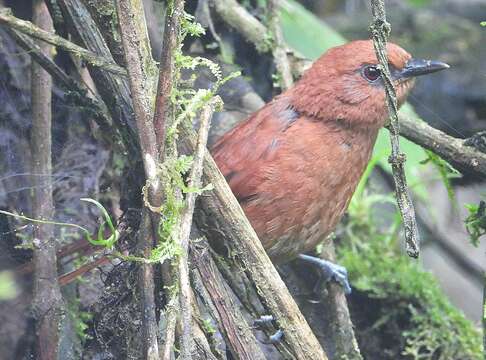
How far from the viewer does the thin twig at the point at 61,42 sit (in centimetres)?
235

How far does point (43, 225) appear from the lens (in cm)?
266

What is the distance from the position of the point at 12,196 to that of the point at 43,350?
0.54 m

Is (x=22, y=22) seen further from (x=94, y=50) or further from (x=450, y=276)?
(x=450, y=276)

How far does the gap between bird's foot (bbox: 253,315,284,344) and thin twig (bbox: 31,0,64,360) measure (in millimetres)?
658

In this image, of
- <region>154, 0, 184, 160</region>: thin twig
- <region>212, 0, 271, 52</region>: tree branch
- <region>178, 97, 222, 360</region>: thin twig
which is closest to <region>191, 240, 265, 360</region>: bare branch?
<region>178, 97, 222, 360</region>: thin twig

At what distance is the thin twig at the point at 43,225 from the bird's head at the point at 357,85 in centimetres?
110

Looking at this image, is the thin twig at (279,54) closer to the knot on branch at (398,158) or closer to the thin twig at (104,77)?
the thin twig at (104,77)

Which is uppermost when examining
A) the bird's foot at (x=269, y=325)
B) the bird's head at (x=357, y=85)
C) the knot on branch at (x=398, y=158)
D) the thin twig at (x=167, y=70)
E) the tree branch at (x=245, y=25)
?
the tree branch at (x=245, y=25)

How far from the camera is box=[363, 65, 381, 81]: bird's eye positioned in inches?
131

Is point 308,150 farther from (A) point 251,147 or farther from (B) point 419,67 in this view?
(B) point 419,67

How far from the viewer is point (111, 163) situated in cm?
323

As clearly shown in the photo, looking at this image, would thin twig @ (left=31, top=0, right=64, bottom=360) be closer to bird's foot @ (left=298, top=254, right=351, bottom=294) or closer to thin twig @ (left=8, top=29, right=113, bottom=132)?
thin twig @ (left=8, top=29, right=113, bottom=132)

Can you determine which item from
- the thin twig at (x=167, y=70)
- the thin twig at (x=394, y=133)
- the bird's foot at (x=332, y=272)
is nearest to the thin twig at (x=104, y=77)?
the thin twig at (x=167, y=70)

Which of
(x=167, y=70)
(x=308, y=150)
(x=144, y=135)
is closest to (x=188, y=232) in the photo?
(x=144, y=135)
